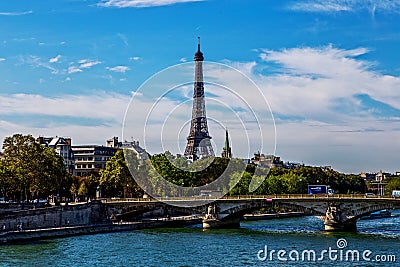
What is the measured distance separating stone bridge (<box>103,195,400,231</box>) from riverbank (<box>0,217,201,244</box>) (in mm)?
2206

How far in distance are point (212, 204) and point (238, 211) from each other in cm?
269

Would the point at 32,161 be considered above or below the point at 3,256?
above

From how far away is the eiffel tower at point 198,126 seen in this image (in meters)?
117

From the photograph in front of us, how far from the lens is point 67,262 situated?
38.7 m

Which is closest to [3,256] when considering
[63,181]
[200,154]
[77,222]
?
[77,222]

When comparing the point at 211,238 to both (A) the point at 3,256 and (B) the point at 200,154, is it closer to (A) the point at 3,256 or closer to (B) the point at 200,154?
(A) the point at 3,256

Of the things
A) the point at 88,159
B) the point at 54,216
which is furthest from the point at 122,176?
the point at 88,159

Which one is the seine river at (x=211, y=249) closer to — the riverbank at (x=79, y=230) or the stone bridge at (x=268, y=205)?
the riverbank at (x=79, y=230)

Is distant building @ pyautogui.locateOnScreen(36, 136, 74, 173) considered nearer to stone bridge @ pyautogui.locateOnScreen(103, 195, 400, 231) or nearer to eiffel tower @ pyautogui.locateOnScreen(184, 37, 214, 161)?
eiffel tower @ pyautogui.locateOnScreen(184, 37, 214, 161)

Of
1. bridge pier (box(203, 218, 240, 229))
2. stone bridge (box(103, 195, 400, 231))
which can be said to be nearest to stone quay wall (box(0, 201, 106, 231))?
stone bridge (box(103, 195, 400, 231))

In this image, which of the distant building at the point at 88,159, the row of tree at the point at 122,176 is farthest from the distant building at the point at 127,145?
the row of tree at the point at 122,176

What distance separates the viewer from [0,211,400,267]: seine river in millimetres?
39375

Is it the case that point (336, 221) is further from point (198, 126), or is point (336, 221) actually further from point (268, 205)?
point (198, 126)

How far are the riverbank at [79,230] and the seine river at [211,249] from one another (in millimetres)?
1308
